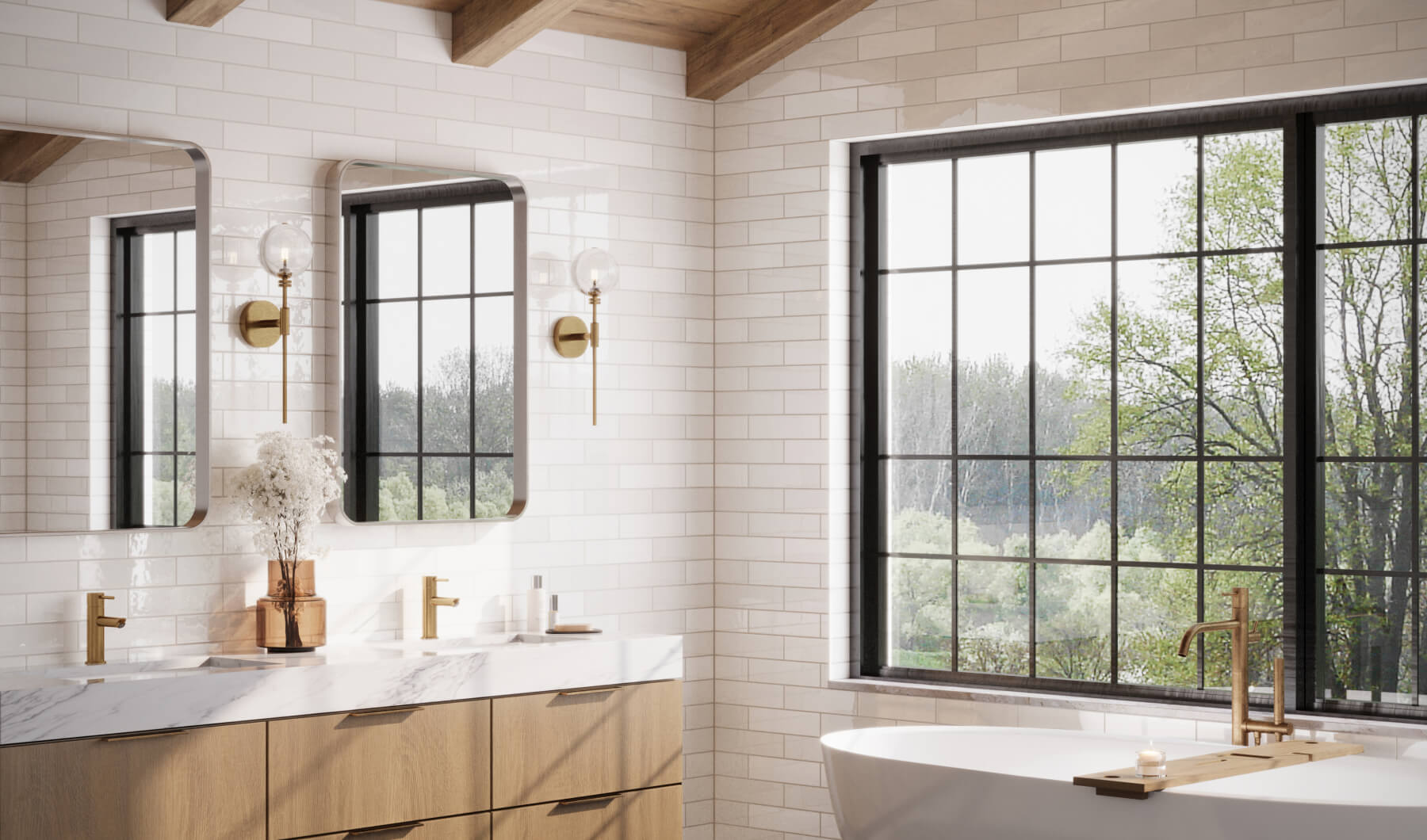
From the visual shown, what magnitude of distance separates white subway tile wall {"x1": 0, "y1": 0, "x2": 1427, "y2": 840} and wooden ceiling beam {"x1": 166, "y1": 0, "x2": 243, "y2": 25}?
5cm

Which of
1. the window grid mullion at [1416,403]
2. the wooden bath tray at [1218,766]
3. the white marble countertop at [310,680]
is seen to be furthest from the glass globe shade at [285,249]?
the window grid mullion at [1416,403]

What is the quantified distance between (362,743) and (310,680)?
0.24 meters

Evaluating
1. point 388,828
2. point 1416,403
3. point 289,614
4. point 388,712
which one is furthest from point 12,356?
point 1416,403

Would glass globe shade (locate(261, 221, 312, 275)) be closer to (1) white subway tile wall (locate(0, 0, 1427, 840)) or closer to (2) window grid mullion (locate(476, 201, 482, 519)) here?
(1) white subway tile wall (locate(0, 0, 1427, 840))

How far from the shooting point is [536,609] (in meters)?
4.84

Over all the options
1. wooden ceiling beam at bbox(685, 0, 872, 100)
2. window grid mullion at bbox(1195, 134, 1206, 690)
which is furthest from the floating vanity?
wooden ceiling beam at bbox(685, 0, 872, 100)

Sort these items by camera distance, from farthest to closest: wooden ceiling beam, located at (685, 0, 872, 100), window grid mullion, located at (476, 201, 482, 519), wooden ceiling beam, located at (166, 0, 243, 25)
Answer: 1. wooden ceiling beam, located at (685, 0, 872, 100)
2. window grid mullion, located at (476, 201, 482, 519)
3. wooden ceiling beam, located at (166, 0, 243, 25)

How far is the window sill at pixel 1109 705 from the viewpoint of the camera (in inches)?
165

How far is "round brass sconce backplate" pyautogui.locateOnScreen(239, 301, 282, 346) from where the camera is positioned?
4.34 m

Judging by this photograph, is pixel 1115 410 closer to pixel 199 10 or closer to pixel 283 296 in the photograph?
pixel 283 296

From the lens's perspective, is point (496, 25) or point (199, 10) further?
point (496, 25)

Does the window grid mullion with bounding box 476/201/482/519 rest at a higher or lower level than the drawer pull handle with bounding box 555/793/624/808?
higher

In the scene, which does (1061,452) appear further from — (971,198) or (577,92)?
(577,92)

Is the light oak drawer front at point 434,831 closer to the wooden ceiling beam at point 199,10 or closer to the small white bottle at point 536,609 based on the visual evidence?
the small white bottle at point 536,609
